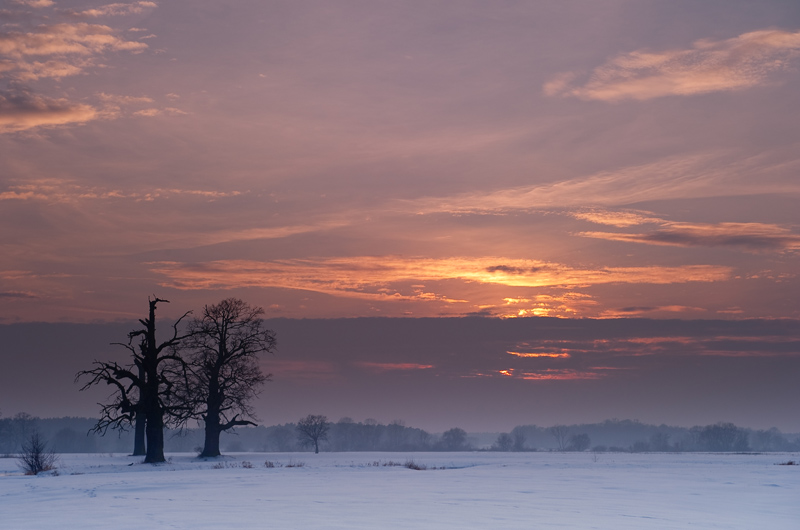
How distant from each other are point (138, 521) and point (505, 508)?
33.3ft

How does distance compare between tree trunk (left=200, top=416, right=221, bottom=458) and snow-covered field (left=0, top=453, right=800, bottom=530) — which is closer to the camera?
snow-covered field (left=0, top=453, right=800, bottom=530)

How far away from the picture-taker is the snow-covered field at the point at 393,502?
18734 millimetres

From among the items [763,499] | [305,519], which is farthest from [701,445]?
[305,519]

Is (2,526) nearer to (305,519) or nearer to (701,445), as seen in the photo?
(305,519)

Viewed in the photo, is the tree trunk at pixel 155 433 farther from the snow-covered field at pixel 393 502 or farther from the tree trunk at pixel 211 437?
the snow-covered field at pixel 393 502

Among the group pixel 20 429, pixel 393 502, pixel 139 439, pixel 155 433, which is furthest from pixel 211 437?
pixel 20 429

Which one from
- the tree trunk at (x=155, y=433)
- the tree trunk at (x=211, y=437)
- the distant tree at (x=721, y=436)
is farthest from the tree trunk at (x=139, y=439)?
the distant tree at (x=721, y=436)

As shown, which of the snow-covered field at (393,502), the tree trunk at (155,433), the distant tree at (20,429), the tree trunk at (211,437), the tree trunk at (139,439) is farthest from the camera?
the distant tree at (20,429)

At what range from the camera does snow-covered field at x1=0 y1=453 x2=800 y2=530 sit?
1873 centimetres

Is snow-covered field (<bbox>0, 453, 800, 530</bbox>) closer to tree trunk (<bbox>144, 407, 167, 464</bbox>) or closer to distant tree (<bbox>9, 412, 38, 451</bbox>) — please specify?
tree trunk (<bbox>144, 407, 167, 464</bbox>)

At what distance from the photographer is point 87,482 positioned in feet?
106

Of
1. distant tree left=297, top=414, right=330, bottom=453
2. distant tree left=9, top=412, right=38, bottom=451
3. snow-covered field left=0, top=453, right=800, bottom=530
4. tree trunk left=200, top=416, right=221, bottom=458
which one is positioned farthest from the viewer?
distant tree left=9, top=412, right=38, bottom=451

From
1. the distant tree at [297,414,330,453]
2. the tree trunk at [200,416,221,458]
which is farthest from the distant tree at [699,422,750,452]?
the tree trunk at [200,416,221,458]

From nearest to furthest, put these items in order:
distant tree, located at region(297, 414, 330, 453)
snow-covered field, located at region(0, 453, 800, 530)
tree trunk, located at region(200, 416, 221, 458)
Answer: snow-covered field, located at region(0, 453, 800, 530)
tree trunk, located at region(200, 416, 221, 458)
distant tree, located at region(297, 414, 330, 453)
